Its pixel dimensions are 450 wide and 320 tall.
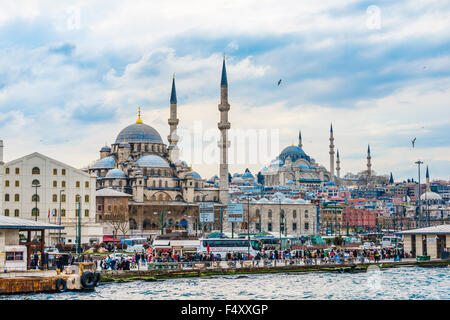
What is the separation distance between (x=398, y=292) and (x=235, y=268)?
8521mm

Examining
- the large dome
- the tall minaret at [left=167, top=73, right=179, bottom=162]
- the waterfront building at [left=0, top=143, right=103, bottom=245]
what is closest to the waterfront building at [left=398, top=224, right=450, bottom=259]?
the waterfront building at [left=0, top=143, right=103, bottom=245]

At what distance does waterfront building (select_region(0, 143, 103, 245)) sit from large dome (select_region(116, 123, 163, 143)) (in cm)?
3159

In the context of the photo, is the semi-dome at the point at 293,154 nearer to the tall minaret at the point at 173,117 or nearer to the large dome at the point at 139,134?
the large dome at the point at 139,134

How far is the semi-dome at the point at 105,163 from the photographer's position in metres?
85.9

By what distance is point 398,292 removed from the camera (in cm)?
2641

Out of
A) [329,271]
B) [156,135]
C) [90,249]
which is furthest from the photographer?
[156,135]

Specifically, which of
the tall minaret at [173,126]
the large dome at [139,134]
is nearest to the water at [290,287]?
the tall minaret at [173,126]

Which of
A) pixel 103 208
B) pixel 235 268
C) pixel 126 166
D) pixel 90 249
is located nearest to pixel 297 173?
pixel 126 166

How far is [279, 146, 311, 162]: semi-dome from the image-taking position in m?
158

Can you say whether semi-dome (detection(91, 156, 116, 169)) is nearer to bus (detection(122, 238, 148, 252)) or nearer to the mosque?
the mosque

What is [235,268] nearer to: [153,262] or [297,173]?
[153,262]

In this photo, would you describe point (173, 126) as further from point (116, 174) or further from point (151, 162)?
point (116, 174)

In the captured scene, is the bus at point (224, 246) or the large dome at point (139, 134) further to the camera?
the large dome at point (139, 134)

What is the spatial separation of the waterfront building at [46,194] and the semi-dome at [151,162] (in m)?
26.1
